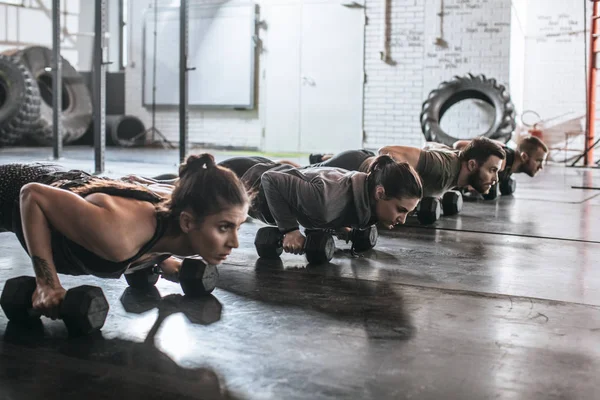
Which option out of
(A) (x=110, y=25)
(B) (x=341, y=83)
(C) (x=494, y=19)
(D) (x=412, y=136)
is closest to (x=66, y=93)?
(A) (x=110, y=25)

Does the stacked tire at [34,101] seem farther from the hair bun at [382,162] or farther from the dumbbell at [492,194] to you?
the hair bun at [382,162]

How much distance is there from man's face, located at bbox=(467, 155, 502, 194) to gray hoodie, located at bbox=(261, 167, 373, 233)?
111 cm

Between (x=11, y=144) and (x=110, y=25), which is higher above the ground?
(x=110, y=25)

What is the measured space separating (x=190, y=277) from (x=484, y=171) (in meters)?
2.04

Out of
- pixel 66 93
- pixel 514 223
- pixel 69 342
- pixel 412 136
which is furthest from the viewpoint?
pixel 66 93

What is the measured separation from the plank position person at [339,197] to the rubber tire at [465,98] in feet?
18.8

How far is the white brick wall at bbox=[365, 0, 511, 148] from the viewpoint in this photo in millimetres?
8953

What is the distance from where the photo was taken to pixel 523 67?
388 inches

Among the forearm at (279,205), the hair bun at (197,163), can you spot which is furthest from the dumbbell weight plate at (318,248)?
the hair bun at (197,163)

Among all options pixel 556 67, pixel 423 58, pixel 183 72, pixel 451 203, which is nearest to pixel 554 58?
pixel 556 67

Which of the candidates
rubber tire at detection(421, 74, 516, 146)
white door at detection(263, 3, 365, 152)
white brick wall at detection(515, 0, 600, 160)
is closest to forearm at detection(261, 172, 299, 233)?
rubber tire at detection(421, 74, 516, 146)

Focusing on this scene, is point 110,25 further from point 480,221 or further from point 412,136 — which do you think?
point 480,221

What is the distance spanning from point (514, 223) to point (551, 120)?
6.28 m

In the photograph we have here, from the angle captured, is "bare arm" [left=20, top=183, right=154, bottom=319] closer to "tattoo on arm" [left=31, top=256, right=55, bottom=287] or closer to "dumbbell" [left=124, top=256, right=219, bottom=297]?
"tattoo on arm" [left=31, top=256, right=55, bottom=287]
